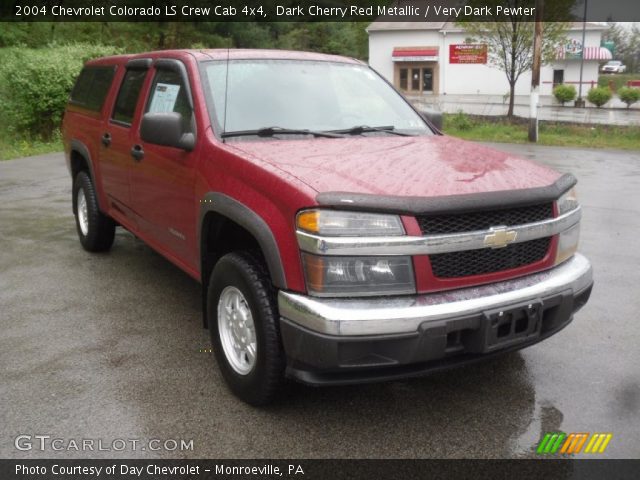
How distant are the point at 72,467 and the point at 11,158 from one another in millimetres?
13487

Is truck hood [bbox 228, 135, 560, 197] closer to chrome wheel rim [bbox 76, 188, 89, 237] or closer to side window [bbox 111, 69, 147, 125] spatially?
side window [bbox 111, 69, 147, 125]

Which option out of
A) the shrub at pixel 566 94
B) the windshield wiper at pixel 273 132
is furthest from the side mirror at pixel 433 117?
the shrub at pixel 566 94

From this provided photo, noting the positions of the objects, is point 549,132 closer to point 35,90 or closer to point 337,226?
point 35,90

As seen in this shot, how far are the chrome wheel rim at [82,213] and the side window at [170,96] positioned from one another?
2.02 m

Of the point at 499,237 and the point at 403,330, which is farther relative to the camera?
the point at 499,237

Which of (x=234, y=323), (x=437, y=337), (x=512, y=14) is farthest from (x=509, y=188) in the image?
(x=512, y=14)

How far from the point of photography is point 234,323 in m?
3.47

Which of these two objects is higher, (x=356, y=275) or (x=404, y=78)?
(x=404, y=78)

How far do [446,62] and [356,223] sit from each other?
49357mm

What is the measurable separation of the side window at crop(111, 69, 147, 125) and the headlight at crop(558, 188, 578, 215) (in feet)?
10.4

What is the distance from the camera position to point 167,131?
12.5 ft

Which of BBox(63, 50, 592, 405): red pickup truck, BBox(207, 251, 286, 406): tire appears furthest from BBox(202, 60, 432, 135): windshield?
BBox(207, 251, 286, 406): tire

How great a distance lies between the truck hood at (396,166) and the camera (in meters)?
3.00

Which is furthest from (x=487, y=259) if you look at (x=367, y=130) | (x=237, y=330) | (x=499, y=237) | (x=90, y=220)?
(x=90, y=220)
